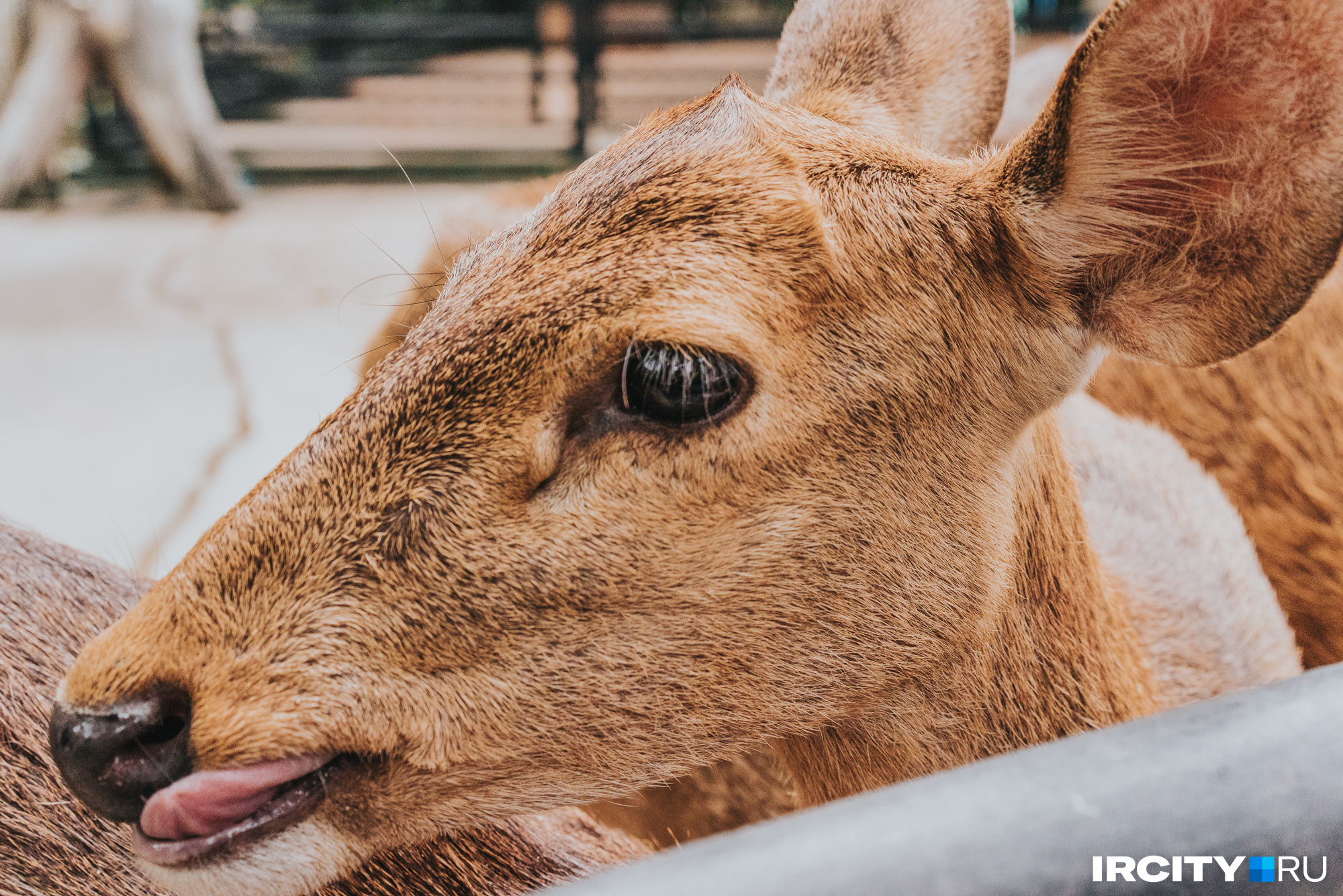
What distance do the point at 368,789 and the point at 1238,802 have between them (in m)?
1.04

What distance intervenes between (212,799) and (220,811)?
0.02m

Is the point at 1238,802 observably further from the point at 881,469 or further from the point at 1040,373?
the point at 1040,373

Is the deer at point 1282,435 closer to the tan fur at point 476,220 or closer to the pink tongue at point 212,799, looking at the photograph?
the tan fur at point 476,220

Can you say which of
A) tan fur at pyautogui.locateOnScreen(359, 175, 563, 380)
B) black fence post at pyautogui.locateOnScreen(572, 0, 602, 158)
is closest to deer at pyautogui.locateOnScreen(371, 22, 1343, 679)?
tan fur at pyautogui.locateOnScreen(359, 175, 563, 380)

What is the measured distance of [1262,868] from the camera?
0.72m

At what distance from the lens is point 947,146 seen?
2094 mm

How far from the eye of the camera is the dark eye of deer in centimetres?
137

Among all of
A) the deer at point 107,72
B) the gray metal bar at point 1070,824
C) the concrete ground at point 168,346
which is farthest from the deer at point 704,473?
the deer at point 107,72

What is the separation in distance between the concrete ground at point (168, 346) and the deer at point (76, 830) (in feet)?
3.62

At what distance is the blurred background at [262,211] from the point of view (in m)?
4.45

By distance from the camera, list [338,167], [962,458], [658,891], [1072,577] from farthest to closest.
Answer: [338,167] < [1072,577] < [962,458] < [658,891]

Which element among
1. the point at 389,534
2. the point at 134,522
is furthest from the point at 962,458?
the point at 134,522

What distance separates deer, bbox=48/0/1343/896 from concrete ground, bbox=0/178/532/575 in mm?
1620

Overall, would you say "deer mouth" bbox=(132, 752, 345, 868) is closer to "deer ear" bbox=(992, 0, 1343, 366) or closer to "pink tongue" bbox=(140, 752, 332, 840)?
"pink tongue" bbox=(140, 752, 332, 840)
